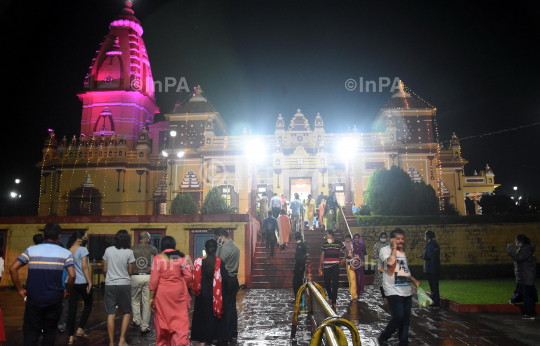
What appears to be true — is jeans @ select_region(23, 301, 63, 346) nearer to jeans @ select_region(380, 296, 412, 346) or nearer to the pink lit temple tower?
jeans @ select_region(380, 296, 412, 346)

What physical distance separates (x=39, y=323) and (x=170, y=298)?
1.64 meters

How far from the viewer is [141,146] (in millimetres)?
30547

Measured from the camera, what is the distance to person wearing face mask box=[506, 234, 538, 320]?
8148mm

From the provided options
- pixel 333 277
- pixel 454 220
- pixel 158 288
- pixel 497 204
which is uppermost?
pixel 497 204

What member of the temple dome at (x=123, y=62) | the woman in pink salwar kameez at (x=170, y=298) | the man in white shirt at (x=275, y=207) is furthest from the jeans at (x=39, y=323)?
the temple dome at (x=123, y=62)

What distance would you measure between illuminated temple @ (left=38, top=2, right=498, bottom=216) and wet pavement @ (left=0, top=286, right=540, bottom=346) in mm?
14702

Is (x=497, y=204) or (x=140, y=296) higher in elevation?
(x=497, y=204)

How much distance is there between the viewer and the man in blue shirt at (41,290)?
475 cm

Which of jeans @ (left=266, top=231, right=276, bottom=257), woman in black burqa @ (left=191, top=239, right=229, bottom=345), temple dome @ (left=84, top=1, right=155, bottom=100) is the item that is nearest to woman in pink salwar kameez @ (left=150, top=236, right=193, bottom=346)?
woman in black burqa @ (left=191, top=239, right=229, bottom=345)

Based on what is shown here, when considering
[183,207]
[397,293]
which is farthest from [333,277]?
[183,207]

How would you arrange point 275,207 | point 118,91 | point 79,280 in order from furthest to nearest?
point 118,91
point 275,207
point 79,280

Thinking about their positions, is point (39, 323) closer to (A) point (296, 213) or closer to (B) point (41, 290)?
(B) point (41, 290)

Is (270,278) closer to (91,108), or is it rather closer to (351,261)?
(351,261)

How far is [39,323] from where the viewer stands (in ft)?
15.6
